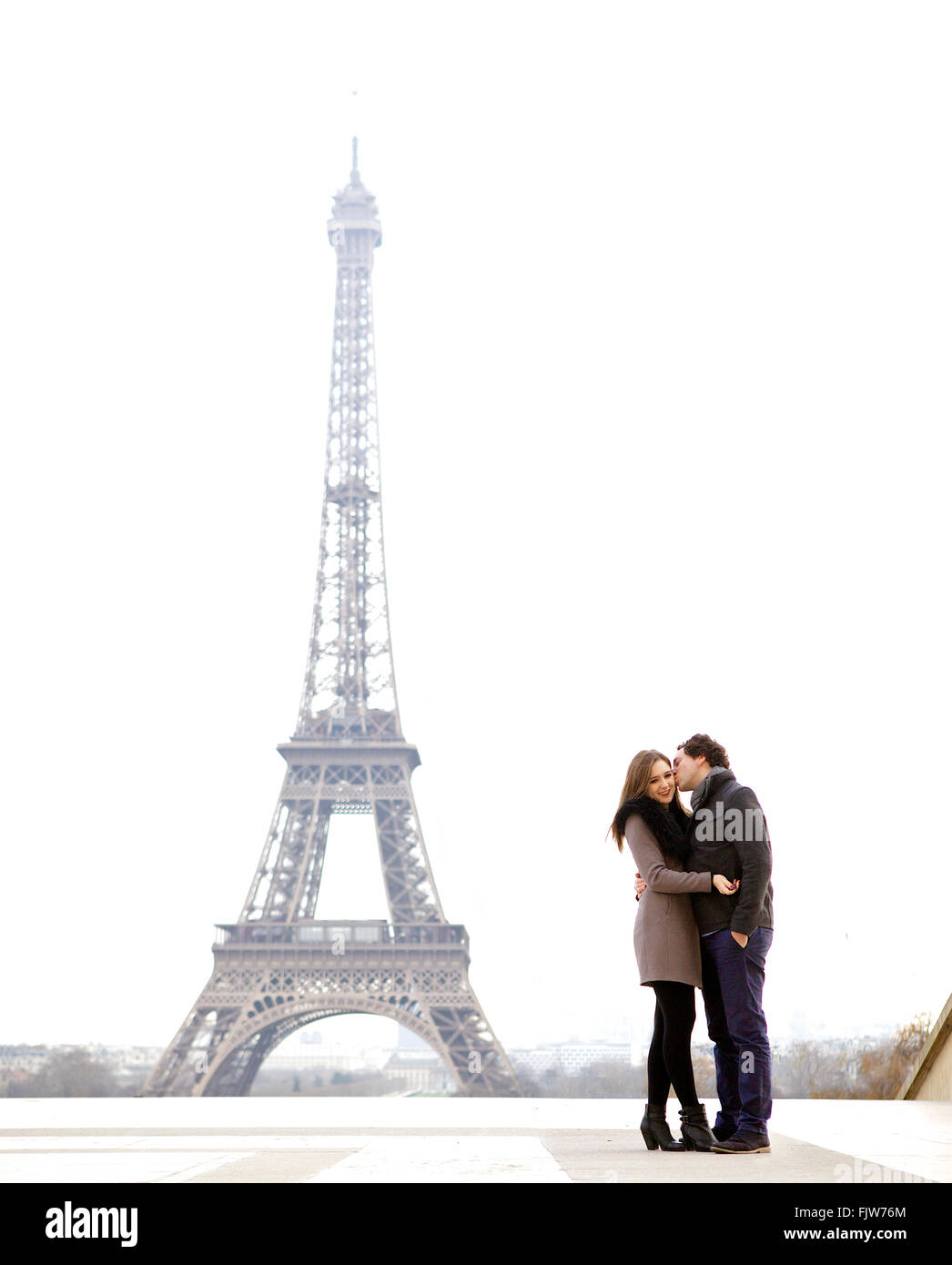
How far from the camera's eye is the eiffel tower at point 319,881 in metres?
28.4

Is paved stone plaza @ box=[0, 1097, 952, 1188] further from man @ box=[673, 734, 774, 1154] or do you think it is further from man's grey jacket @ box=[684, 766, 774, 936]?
man's grey jacket @ box=[684, 766, 774, 936]

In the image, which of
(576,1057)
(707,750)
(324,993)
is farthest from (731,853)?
(324,993)

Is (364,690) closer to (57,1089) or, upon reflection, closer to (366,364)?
(366,364)

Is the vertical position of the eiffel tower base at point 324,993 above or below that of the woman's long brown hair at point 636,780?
below

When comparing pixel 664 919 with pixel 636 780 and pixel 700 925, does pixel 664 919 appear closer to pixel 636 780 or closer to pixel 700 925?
pixel 700 925

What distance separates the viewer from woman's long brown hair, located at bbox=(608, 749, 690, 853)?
13.8 feet

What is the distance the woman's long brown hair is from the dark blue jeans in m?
0.43

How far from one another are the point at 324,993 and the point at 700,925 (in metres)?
26.7

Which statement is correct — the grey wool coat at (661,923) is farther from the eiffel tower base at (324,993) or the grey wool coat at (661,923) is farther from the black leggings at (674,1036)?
the eiffel tower base at (324,993)

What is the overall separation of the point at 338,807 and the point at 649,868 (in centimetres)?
3004

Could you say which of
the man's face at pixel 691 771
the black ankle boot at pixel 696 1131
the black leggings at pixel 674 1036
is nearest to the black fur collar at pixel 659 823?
the man's face at pixel 691 771

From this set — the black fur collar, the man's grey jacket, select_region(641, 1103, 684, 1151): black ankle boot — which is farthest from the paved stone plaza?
the black fur collar

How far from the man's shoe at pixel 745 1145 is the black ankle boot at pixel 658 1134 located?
14 centimetres
